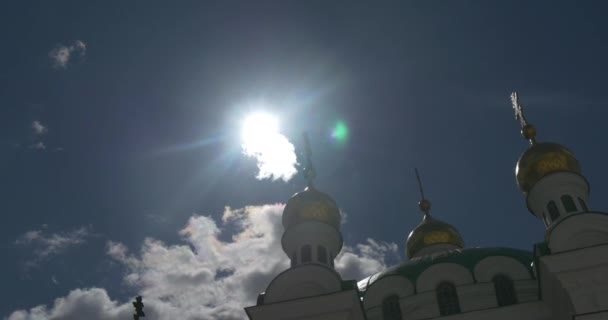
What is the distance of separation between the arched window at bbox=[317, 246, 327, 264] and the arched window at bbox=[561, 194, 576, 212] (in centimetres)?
542

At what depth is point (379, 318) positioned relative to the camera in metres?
13.4

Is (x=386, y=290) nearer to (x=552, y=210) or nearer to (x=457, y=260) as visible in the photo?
(x=457, y=260)

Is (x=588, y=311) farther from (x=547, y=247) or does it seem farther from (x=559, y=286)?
(x=547, y=247)

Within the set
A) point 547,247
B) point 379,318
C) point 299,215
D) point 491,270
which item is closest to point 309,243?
point 299,215

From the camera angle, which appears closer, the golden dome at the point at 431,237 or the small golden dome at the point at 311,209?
the small golden dome at the point at 311,209

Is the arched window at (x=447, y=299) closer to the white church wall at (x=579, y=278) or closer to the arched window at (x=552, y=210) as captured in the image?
the arched window at (x=552, y=210)

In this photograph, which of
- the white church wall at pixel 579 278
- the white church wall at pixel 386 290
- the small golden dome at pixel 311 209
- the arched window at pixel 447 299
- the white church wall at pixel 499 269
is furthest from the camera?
the small golden dome at pixel 311 209

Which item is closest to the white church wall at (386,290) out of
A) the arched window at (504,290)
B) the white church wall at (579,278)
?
the arched window at (504,290)

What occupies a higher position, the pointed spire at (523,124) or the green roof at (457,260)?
the pointed spire at (523,124)

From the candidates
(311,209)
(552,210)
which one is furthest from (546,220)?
(311,209)

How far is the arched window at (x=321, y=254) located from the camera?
13658 millimetres

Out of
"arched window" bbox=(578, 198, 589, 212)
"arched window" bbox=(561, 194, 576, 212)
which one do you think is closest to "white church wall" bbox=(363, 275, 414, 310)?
"arched window" bbox=(561, 194, 576, 212)

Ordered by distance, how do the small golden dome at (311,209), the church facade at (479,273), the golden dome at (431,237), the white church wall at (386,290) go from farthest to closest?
the golden dome at (431,237)
the small golden dome at (311,209)
the white church wall at (386,290)
the church facade at (479,273)

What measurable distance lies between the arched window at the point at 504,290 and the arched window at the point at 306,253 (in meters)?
4.09
